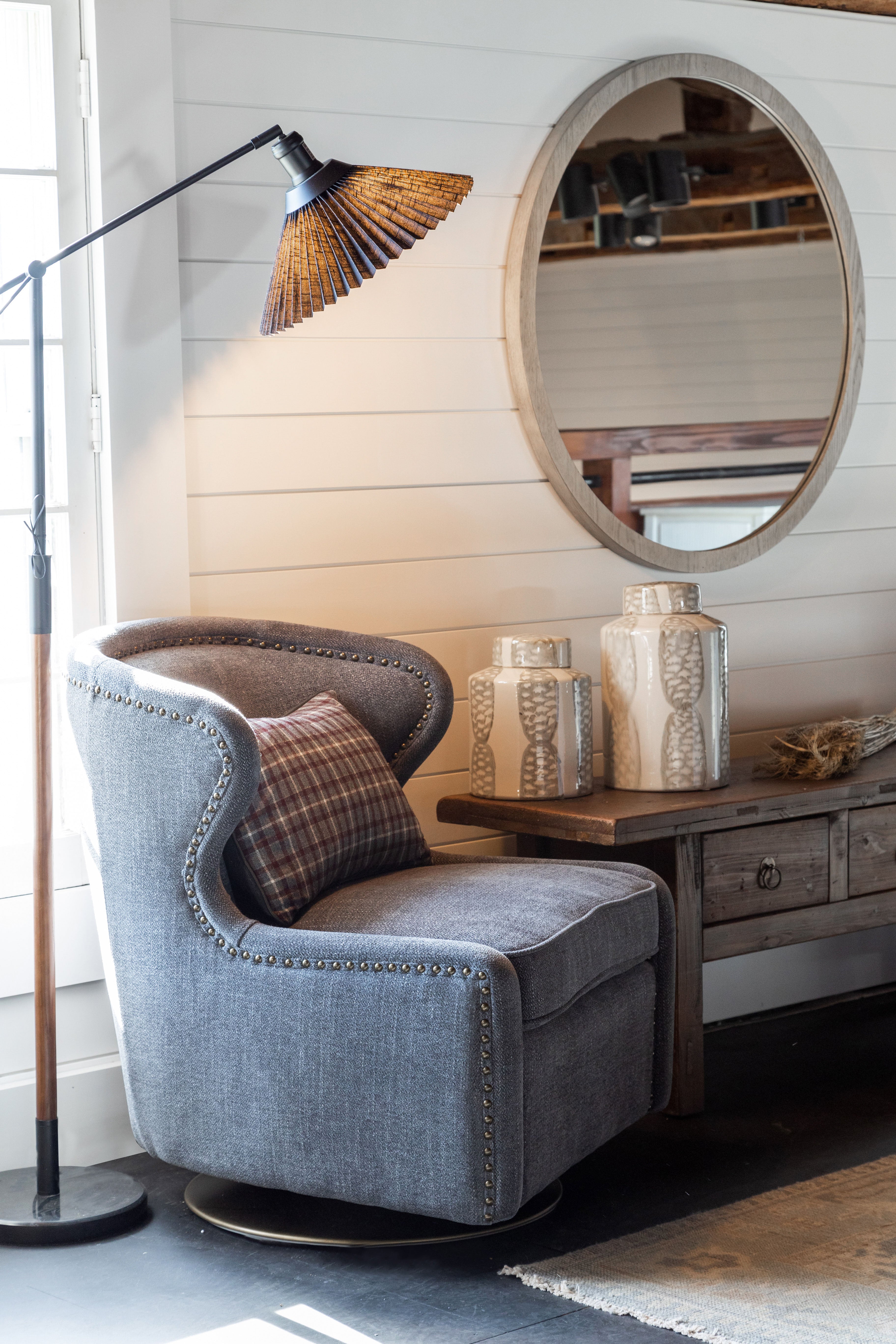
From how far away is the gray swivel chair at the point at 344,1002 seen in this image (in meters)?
1.92

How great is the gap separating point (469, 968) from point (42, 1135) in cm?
81

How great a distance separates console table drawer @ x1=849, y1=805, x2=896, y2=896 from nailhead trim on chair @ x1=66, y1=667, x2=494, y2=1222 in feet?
3.94

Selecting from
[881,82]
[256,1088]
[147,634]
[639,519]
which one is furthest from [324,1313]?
[881,82]

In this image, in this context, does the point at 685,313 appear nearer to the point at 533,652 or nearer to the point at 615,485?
the point at 615,485

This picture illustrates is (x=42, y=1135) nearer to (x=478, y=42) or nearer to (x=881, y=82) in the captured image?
(x=478, y=42)

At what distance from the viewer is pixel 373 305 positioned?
278 centimetres

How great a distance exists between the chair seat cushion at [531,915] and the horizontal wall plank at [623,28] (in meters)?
1.55

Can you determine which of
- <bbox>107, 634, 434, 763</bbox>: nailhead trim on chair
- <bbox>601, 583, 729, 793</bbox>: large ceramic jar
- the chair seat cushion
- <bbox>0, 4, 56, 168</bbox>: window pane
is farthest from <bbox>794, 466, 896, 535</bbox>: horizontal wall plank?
<bbox>0, 4, 56, 168</bbox>: window pane

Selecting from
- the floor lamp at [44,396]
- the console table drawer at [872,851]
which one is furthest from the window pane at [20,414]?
the console table drawer at [872,851]

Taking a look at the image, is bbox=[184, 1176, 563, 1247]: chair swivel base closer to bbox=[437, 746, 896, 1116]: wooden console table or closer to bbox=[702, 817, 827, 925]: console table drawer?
bbox=[437, 746, 896, 1116]: wooden console table

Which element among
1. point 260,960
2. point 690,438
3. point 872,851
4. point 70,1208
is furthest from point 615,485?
point 70,1208

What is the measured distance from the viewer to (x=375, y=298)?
2.78 meters

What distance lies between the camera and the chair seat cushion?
6.49 feet

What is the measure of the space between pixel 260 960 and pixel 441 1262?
0.51m
